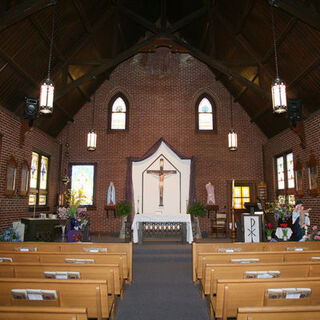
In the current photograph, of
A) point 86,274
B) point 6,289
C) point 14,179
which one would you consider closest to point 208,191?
point 14,179

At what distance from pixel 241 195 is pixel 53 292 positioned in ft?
34.9

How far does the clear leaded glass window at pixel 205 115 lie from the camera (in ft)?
41.8

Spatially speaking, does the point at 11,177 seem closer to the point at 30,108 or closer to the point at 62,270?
the point at 30,108

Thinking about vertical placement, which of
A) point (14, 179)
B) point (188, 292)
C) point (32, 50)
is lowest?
point (188, 292)

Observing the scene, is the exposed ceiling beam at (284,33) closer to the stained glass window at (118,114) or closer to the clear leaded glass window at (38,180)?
the stained glass window at (118,114)

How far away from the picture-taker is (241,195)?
12.2 meters

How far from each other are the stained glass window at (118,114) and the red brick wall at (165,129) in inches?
13.0

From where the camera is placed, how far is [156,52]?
1214 cm

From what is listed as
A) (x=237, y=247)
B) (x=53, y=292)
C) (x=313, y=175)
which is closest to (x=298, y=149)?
(x=313, y=175)

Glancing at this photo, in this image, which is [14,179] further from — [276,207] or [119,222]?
[276,207]

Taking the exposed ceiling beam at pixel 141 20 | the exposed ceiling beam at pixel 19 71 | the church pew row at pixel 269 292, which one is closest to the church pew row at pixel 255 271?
the church pew row at pixel 269 292

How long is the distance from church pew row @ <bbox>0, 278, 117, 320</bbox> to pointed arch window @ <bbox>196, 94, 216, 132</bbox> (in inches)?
420

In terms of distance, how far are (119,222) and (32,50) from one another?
6.99m

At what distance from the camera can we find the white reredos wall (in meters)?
11.9
